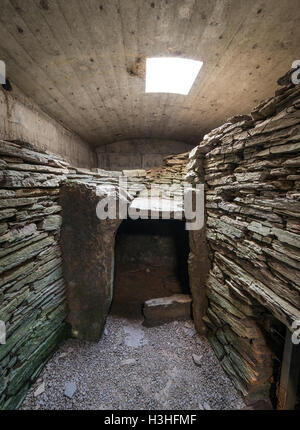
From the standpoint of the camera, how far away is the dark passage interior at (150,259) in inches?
198

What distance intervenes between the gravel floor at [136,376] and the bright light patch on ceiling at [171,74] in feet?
16.1

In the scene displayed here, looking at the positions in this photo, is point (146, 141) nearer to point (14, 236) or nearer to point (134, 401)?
point (14, 236)

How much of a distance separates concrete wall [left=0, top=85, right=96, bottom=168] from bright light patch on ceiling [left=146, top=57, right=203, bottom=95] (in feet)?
7.55

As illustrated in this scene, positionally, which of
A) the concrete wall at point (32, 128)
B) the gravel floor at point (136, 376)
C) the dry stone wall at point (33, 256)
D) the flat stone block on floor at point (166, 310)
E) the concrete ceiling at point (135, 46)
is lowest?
the gravel floor at point (136, 376)

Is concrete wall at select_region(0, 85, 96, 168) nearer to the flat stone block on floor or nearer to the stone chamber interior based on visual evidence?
the stone chamber interior

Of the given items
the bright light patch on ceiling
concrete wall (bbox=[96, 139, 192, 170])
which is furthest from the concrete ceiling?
concrete wall (bbox=[96, 139, 192, 170])

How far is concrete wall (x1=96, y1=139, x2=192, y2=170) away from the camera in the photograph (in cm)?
698

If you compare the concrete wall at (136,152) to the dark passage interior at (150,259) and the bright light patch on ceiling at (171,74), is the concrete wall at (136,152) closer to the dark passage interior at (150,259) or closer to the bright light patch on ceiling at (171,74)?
the dark passage interior at (150,259)

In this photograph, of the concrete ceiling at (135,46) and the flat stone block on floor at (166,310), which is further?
the flat stone block on floor at (166,310)

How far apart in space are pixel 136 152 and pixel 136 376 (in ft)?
21.3

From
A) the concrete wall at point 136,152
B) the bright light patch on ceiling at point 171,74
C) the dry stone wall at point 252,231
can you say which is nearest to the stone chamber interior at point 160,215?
the dry stone wall at point 252,231

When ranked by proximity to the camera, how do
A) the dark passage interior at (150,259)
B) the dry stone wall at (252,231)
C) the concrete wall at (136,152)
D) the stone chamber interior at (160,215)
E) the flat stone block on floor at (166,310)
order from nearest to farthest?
the dry stone wall at (252,231) → the stone chamber interior at (160,215) → the flat stone block on floor at (166,310) → the dark passage interior at (150,259) → the concrete wall at (136,152)

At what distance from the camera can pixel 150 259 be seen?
6133 mm

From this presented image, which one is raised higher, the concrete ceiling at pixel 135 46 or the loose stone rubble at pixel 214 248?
the concrete ceiling at pixel 135 46
